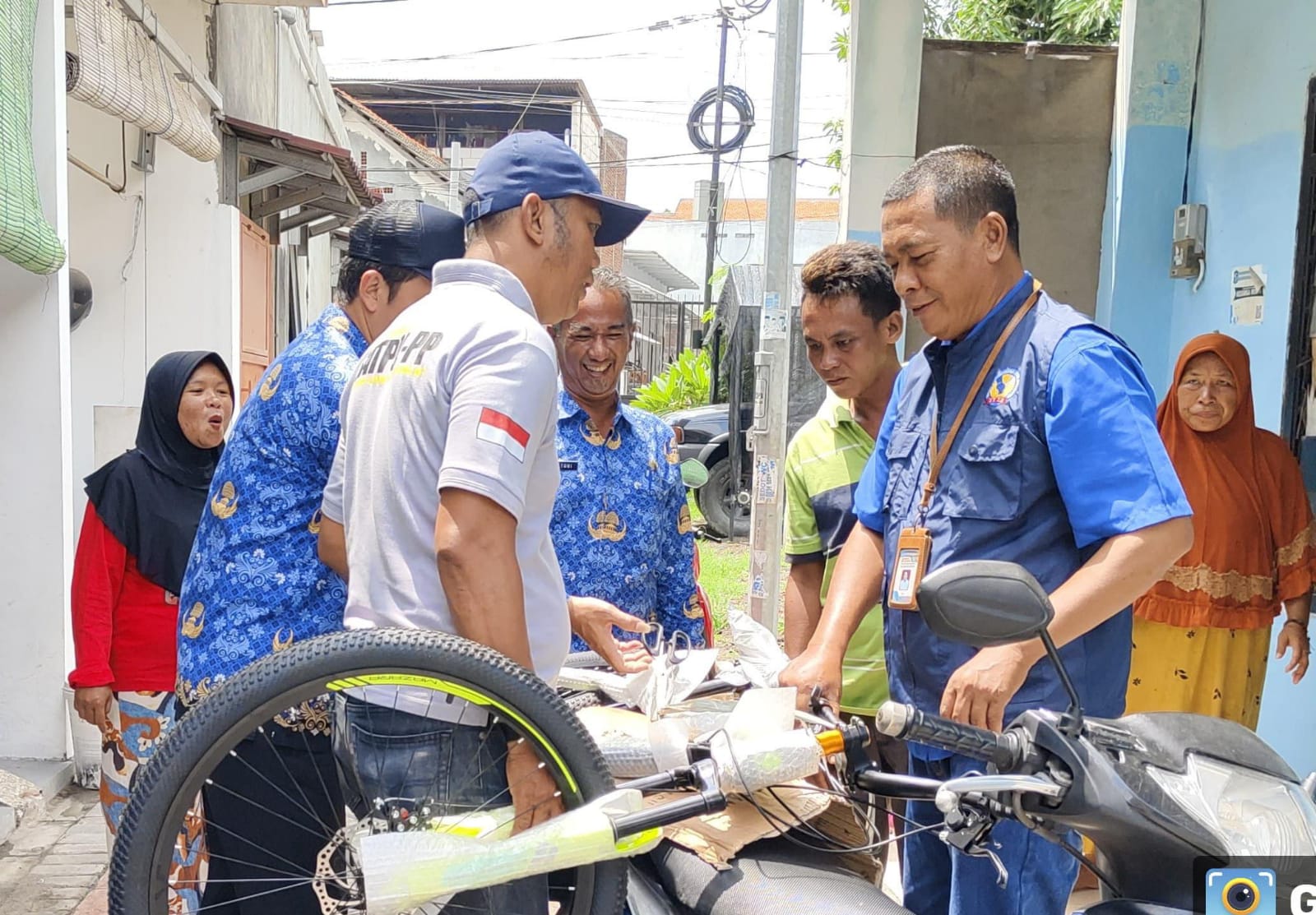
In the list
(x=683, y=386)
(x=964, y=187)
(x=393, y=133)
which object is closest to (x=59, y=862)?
(x=964, y=187)

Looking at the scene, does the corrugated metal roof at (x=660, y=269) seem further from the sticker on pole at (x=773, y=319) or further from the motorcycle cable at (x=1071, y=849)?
the motorcycle cable at (x=1071, y=849)

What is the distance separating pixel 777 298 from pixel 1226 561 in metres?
2.93

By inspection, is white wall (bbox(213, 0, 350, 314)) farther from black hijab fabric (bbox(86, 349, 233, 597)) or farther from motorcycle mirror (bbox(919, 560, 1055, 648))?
motorcycle mirror (bbox(919, 560, 1055, 648))

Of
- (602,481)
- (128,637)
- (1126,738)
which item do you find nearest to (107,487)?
(128,637)

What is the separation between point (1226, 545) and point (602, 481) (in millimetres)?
2301

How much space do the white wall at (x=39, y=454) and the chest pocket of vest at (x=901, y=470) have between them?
148 inches

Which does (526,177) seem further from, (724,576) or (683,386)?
(683,386)

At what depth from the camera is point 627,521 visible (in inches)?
114

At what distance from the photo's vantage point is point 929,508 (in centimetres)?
212

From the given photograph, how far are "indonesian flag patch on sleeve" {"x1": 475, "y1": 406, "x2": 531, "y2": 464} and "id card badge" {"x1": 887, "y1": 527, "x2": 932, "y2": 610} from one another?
2.69 ft

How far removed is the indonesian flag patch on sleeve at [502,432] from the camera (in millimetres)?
1605

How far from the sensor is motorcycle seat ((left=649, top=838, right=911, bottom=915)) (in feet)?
5.44

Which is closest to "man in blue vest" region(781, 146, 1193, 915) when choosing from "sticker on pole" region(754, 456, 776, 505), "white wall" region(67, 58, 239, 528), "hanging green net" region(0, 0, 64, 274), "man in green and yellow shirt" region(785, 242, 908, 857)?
"man in green and yellow shirt" region(785, 242, 908, 857)

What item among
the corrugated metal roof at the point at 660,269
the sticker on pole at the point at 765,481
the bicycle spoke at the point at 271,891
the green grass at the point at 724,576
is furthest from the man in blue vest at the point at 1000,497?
the corrugated metal roof at the point at 660,269
